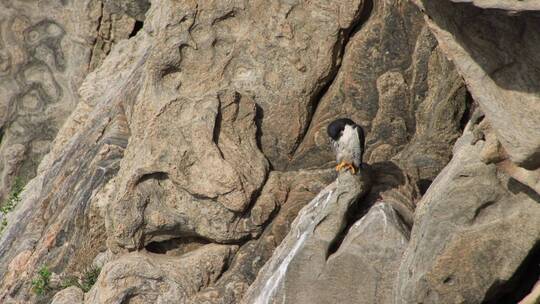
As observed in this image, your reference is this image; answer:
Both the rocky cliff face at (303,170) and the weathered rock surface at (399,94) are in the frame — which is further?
the weathered rock surface at (399,94)

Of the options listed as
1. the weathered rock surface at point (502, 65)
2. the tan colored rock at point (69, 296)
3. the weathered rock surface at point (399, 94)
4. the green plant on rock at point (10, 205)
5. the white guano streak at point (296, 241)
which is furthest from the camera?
the green plant on rock at point (10, 205)

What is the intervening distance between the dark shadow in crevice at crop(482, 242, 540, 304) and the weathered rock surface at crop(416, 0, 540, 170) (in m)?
1.03

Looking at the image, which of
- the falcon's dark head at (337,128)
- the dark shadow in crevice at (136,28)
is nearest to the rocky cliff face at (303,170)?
the falcon's dark head at (337,128)

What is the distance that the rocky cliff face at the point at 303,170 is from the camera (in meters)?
10.8

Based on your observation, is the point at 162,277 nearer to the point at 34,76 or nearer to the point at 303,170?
the point at 303,170

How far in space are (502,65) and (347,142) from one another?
2.81 meters

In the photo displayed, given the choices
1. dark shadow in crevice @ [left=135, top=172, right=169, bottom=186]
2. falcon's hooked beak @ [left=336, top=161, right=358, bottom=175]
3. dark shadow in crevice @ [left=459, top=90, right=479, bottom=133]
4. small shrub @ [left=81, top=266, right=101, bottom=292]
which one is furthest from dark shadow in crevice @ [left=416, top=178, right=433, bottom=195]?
small shrub @ [left=81, top=266, right=101, bottom=292]

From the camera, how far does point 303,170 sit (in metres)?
13.9

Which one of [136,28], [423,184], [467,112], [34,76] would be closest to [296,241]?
[423,184]

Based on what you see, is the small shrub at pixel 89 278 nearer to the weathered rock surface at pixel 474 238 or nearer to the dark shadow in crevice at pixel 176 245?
the dark shadow in crevice at pixel 176 245

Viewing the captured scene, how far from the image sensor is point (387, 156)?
13.7 metres

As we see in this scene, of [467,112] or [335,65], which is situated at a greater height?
[335,65]

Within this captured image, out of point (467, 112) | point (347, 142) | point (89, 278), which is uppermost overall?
point (347, 142)

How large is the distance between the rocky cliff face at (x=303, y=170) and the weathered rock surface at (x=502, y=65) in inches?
0.7
